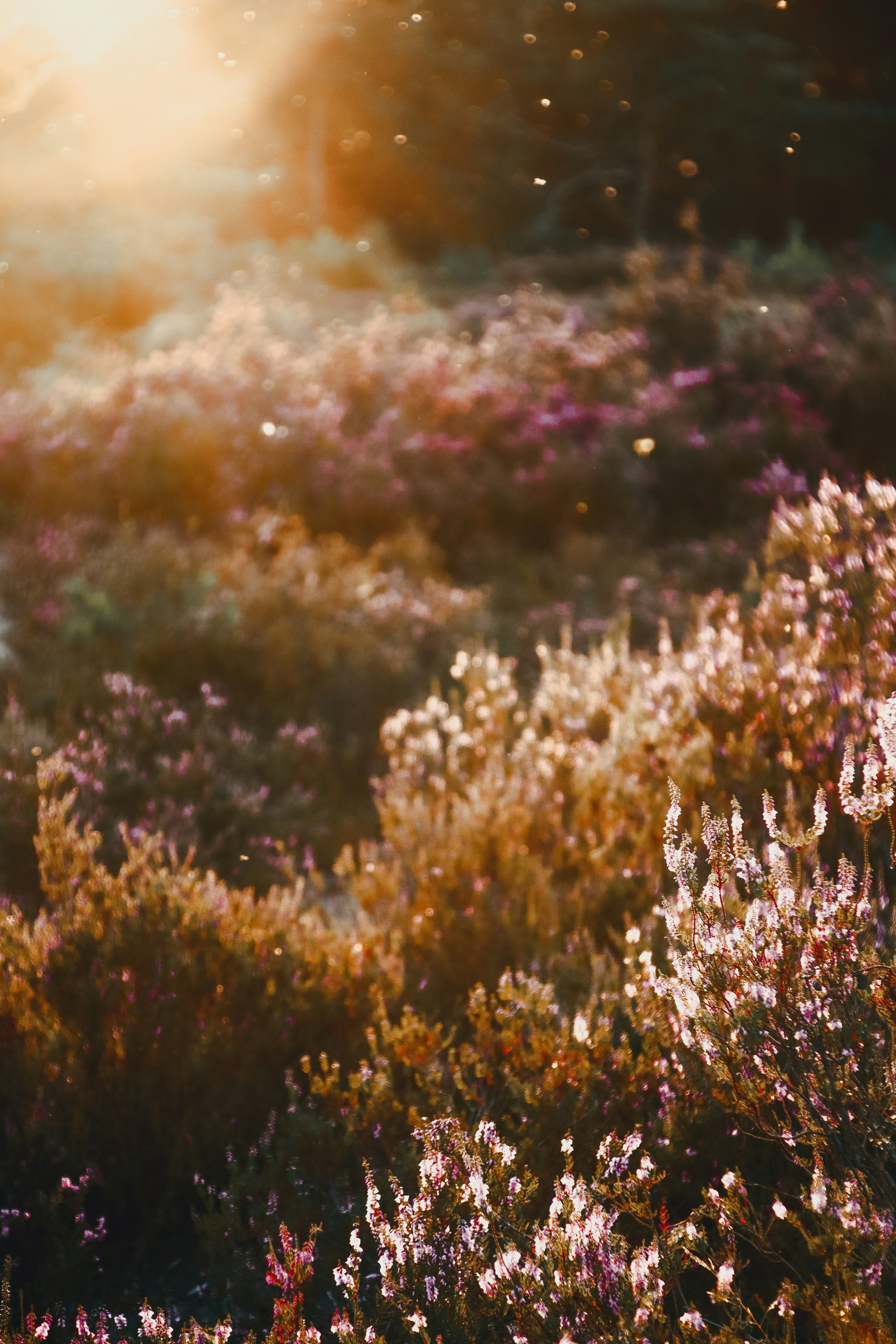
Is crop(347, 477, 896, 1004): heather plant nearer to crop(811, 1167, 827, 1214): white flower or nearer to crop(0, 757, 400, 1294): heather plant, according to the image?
crop(0, 757, 400, 1294): heather plant

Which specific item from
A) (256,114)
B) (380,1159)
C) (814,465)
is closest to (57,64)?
(380,1159)

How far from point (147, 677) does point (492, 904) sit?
2.46 metres

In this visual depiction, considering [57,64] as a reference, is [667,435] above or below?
below

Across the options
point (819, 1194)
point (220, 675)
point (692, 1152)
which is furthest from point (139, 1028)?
point (220, 675)

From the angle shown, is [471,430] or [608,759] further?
[471,430]

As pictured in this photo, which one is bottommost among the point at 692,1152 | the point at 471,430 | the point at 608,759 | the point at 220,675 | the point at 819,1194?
the point at 220,675

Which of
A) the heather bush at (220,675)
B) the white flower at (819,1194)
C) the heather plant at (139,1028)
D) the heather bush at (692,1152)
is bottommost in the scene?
the heather bush at (220,675)

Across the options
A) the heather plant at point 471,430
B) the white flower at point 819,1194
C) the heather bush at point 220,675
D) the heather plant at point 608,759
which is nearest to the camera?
the white flower at point 819,1194

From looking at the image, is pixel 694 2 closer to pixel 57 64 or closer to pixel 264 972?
pixel 57 64

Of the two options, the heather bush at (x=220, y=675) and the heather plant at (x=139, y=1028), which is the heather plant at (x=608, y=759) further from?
the heather bush at (x=220, y=675)

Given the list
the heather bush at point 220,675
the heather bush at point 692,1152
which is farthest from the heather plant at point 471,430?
the heather bush at point 692,1152

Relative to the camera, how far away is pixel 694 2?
85.5 feet

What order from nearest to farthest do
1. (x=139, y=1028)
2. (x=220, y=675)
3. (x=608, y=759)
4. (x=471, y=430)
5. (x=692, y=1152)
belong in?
(x=692, y=1152) → (x=139, y=1028) → (x=608, y=759) → (x=220, y=675) → (x=471, y=430)

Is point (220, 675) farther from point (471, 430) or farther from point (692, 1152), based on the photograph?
point (471, 430)
